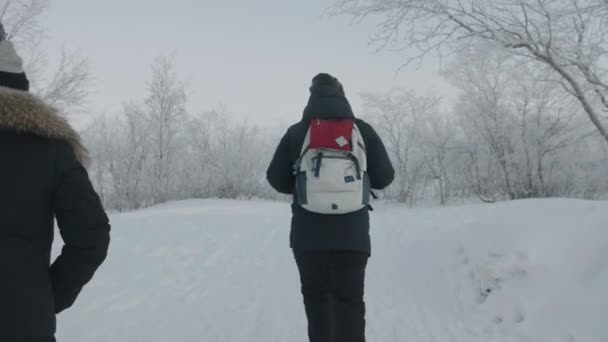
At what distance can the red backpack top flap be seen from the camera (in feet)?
7.95

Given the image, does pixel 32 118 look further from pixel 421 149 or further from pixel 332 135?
pixel 421 149

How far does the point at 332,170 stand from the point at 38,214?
1550mm

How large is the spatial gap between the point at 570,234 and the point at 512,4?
4.29m

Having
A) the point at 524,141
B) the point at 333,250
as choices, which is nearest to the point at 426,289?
the point at 333,250

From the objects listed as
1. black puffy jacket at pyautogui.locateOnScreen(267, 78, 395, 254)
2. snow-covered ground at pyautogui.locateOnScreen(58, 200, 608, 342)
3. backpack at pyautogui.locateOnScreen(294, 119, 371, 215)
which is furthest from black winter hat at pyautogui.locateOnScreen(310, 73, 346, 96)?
snow-covered ground at pyautogui.locateOnScreen(58, 200, 608, 342)

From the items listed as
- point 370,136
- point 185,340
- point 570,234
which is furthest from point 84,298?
point 570,234

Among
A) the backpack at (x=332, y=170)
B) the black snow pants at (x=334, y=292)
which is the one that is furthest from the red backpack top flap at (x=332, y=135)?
the black snow pants at (x=334, y=292)

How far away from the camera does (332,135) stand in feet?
8.00

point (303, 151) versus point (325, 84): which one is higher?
point (325, 84)

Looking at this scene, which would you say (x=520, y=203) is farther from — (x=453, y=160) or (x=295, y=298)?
(x=453, y=160)

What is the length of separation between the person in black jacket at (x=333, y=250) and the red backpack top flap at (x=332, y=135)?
0.07 metres

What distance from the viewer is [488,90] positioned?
76.9 ft

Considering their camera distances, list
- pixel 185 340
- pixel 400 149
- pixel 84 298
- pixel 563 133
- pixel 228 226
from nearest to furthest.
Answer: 1. pixel 185 340
2. pixel 84 298
3. pixel 228 226
4. pixel 563 133
5. pixel 400 149

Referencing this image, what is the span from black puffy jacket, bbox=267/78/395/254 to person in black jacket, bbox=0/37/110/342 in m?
1.31
